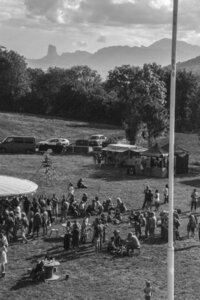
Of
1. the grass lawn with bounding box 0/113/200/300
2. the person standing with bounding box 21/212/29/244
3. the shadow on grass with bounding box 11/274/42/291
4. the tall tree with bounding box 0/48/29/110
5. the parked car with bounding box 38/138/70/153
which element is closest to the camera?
the grass lawn with bounding box 0/113/200/300

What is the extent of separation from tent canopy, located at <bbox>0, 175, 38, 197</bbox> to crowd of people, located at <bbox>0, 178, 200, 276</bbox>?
0.83m

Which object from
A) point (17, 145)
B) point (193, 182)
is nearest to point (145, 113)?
point (17, 145)

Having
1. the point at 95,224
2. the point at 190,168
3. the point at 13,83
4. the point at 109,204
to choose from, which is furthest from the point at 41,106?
the point at 95,224

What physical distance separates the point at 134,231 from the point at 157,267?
5.20 meters

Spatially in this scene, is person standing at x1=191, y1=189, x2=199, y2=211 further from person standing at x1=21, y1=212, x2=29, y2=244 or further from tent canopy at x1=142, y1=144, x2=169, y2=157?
person standing at x1=21, y1=212, x2=29, y2=244

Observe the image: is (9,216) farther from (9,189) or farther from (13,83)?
(13,83)

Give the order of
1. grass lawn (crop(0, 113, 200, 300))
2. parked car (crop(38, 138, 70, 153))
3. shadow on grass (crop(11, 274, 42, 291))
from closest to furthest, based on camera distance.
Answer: grass lawn (crop(0, 113, 200, 300)) → shadow on grass (crop(11, 274, 42, 291)) → parked car (crop(38, 138, 70, 153))

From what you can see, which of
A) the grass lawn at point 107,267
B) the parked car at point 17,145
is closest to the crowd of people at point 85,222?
the grass lawn at point 107,267

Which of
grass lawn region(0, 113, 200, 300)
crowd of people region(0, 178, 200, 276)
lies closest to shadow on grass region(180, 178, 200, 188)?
grass lawn region(0, 113, 200, 300)

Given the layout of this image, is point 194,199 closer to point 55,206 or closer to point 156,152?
point 55,206

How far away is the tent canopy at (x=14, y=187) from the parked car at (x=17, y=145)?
20.7 m

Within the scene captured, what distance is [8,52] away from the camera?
3494 inches

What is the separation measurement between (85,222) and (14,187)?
454 centimetres

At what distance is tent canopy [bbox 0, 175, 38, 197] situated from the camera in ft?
86.8
